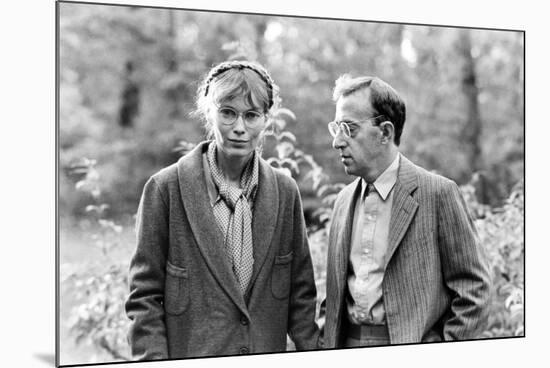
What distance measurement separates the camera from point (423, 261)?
390 cm

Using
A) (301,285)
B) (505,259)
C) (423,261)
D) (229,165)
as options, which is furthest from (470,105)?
(229,165)

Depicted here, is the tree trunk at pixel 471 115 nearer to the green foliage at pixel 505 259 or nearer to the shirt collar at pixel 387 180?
the green foliage at pixel 505 259

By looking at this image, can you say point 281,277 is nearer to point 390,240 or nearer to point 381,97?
point 390,240

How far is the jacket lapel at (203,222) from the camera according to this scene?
12.2 feet

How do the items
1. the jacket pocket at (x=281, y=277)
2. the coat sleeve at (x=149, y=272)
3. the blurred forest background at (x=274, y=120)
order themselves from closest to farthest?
1. the coat sleeve at (x=149, y=272)
2. the jacket pocket at (x=281, y=277)
3. the blurred forest background at (x=274, y=120)

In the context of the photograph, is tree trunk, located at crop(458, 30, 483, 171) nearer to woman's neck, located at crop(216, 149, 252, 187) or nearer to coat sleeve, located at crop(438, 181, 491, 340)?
coat sleeve, located at crop(438, 181, 491, 340)

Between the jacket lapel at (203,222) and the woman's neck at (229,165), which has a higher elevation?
the woman's neck at (229,165)

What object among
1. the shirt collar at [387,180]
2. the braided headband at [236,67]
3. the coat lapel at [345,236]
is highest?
the braided headband at [236,67]

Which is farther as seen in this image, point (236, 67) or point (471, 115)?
point (471, 115)

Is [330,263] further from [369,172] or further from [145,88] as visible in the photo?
[145,88]

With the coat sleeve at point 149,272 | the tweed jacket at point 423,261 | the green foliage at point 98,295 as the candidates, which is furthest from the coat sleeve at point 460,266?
the green foliage at point 98,295

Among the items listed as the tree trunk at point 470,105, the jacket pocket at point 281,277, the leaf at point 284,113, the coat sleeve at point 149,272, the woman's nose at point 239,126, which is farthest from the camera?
the tree trunk at point 470,105

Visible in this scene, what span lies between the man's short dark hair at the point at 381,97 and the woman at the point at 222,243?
344 mm

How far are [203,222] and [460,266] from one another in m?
1.17
